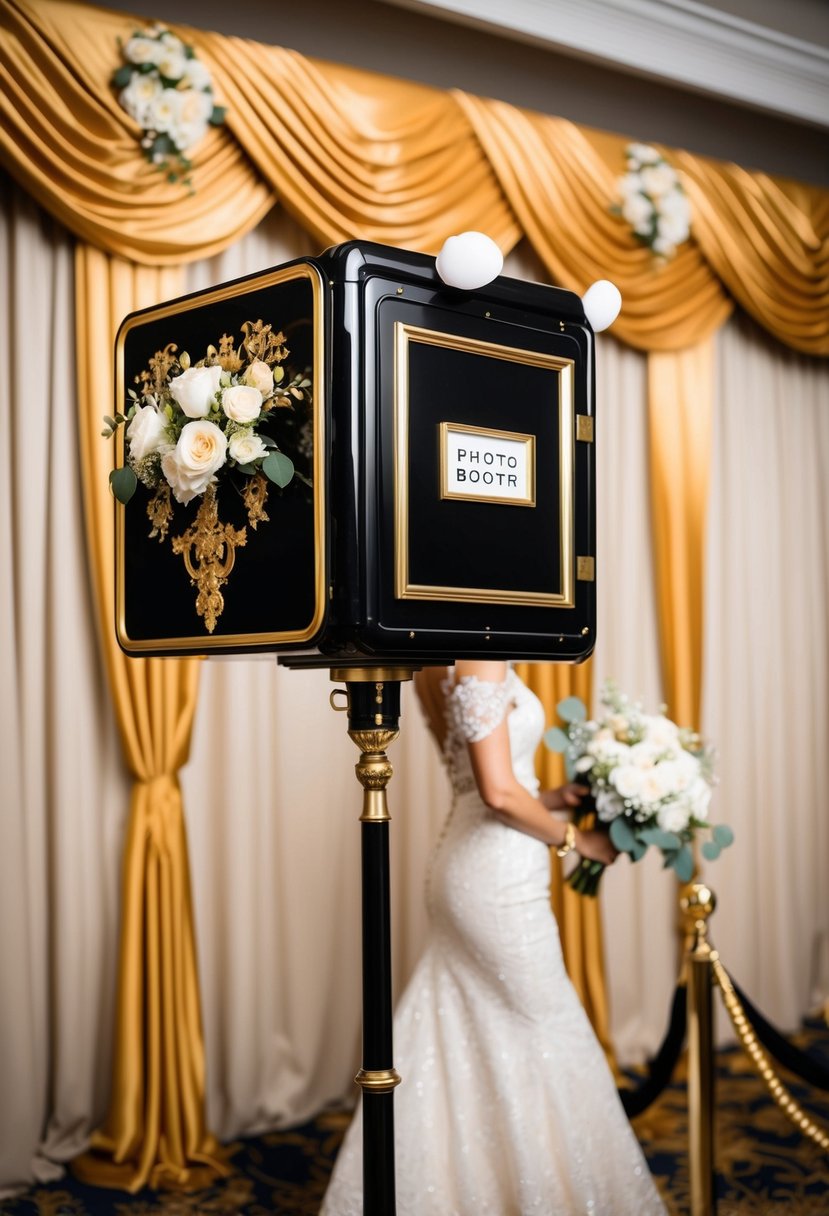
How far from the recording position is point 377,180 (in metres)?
4.29

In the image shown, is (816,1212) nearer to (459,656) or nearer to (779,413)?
(459,656)

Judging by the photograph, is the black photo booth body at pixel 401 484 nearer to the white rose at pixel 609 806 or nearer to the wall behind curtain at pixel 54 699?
the white rose at pixel 609 806

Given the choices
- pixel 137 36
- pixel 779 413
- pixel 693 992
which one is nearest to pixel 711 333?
pixel 779 413

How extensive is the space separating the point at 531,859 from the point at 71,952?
1686 mm

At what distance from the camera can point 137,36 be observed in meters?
3.83

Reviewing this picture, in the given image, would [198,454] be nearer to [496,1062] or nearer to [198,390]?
[198,390]

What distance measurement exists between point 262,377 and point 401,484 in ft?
0.87

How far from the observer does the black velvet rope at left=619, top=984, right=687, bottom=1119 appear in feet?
12.1

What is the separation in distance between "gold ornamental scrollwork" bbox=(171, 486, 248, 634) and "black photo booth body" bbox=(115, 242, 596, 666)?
18mm

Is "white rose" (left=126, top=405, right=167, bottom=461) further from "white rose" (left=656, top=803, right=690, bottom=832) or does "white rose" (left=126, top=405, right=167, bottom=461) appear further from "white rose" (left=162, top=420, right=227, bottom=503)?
"white rose" (left=656, top=803, right=690, bottom=832)

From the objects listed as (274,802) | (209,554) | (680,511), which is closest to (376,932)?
(209,554)

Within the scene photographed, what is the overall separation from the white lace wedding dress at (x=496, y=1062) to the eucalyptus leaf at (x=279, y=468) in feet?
4.66

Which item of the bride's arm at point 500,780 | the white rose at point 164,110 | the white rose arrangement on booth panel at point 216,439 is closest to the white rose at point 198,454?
the white rose arrangement on booth panel at point 216,439

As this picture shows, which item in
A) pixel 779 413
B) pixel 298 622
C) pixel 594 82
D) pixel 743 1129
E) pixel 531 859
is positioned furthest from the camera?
pixel 779 413
